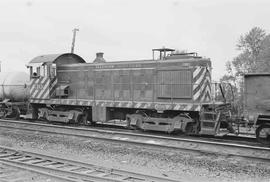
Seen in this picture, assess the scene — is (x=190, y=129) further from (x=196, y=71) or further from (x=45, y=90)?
(x=45, y=90)

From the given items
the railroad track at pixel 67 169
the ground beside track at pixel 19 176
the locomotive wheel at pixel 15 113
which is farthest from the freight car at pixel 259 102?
the locomotive wheel at pixel 15 113

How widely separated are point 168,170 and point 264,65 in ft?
107

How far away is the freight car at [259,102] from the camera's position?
10.3 meters

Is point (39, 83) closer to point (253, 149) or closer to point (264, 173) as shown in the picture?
point (253, 149)

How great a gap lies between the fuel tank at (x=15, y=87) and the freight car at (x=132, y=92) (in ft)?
6.61

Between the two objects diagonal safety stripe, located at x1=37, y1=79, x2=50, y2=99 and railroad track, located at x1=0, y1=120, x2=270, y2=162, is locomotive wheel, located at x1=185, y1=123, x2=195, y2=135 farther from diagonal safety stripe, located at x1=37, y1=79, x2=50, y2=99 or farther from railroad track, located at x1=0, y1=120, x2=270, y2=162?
diagonal safety stripe, located at x1=37, y1=79, x2=50, y2=99

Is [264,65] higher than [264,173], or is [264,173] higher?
[264,65]

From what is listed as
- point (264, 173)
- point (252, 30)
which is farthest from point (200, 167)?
point (252, 30)

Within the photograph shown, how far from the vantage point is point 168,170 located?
27.1 ft

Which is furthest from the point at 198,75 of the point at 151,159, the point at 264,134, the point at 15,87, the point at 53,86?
the point at 15,87

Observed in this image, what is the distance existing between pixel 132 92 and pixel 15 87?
8.65 metres

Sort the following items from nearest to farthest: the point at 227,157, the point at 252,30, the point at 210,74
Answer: the point at 227,157
the point at 210,74
the point at 252,30

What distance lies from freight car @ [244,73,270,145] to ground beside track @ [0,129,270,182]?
1.90 metres

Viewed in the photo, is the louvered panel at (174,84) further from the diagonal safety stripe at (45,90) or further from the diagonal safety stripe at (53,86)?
the diagonal safety stripe at (45,90)
